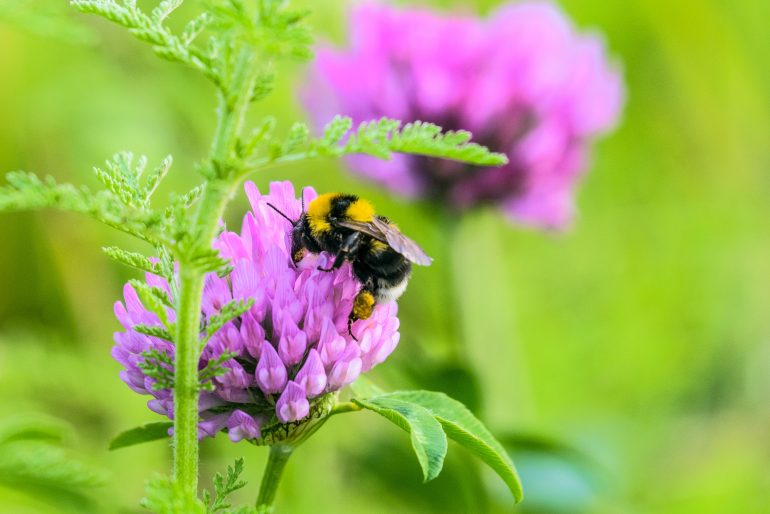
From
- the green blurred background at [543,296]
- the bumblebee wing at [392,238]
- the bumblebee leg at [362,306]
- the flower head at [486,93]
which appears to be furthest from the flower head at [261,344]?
the flower head at [486,93]

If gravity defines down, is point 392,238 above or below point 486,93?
below

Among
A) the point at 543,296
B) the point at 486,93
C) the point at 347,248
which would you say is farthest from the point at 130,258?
the point at 543,296

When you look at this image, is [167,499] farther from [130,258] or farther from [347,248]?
[347,248]

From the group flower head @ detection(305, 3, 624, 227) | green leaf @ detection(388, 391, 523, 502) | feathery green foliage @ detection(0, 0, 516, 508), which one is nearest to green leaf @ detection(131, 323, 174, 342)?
feathery green foliage @ detection(0, 0, 516, 508)

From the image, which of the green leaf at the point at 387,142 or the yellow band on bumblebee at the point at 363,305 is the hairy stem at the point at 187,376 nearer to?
the green leaf at the point at 387,142

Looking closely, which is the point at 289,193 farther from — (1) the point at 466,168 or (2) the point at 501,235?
(2) the point at 501,235
